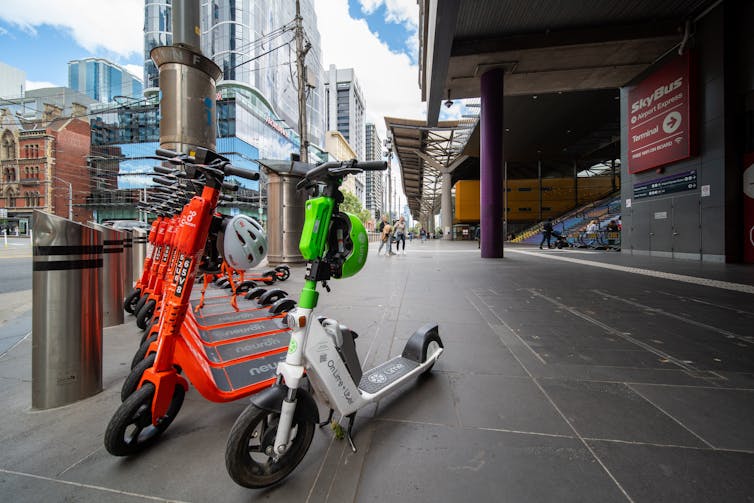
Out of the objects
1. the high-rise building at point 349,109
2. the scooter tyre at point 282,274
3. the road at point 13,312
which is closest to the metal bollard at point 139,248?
the road at point 13,312

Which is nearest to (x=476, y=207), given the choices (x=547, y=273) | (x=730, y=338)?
(x=547, y=273)

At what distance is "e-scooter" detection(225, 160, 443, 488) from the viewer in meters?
1.28

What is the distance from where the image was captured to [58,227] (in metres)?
2.08

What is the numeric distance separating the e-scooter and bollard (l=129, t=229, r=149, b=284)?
20.1ft

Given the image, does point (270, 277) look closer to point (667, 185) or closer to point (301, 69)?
→ point (301, 69)

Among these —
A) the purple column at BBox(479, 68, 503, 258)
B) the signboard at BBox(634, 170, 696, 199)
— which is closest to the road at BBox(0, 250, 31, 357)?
the purple column at BBox(479, 68, 503, 258)

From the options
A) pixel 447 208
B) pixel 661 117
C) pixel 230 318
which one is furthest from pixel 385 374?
pixel 447 208

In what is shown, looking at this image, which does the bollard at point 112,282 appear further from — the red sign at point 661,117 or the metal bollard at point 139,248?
the red sign at point 661,117

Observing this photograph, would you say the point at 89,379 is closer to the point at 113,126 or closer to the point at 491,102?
the point at 491,102

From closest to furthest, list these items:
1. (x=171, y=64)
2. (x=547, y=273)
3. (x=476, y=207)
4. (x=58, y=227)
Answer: (x=58, y=227), (x=171, y=64), (x=547, y=273), (x=476, y=207)

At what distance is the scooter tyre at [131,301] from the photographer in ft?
14.5

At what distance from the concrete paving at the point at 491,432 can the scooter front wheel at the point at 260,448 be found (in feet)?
0.23

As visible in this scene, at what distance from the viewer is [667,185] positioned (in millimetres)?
11414

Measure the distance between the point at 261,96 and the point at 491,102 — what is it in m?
60.6
